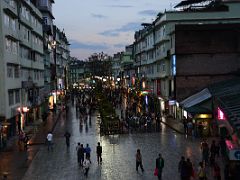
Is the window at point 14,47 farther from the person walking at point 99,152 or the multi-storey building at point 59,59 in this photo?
the multi-storey building at point 59,59

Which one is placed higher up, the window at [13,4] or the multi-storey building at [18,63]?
the window at [13,4]

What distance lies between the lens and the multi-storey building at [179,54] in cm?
5194

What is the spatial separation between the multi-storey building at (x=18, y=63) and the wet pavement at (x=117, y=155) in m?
4.81

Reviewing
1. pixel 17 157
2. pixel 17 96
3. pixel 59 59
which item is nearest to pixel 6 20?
pixel 17 96

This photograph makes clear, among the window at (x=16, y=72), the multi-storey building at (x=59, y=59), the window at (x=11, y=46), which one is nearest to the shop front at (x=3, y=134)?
the window at (x=11, y=46)

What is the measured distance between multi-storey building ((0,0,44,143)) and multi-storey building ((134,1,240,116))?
16818 mm

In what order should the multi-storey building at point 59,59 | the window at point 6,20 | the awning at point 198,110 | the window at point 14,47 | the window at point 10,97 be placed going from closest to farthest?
the awning at point 198,110 < the window at point 6,20 < the window at point 10,97 < the window at point 14,47 < the multi-storey building at point 59,59

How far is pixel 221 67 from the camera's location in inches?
2040

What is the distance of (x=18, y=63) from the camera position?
48938mm

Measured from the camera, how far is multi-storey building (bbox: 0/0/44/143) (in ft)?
138

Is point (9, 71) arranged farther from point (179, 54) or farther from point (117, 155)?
point (179, 54)

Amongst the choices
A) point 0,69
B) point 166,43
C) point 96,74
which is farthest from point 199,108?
point 96,74

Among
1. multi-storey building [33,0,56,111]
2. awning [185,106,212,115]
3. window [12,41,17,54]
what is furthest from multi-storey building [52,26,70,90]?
awning [185,106,212,115]

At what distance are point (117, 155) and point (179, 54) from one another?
22.6m
